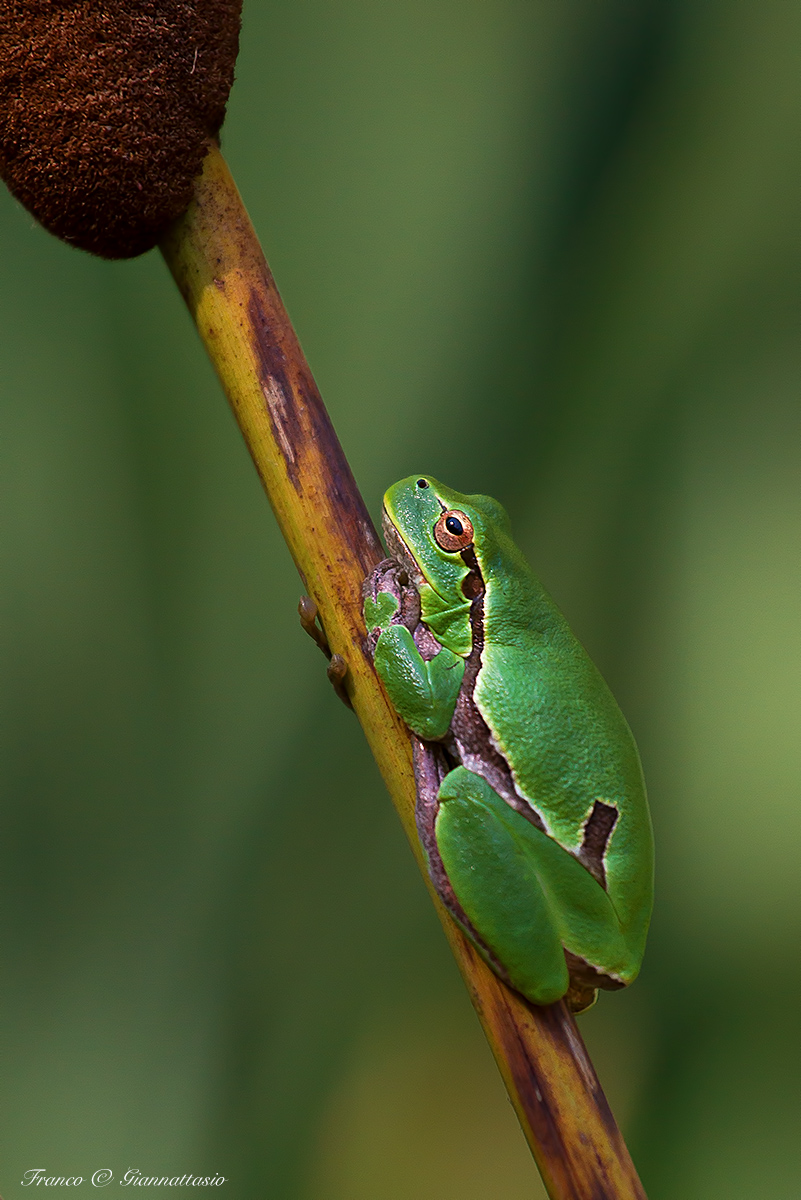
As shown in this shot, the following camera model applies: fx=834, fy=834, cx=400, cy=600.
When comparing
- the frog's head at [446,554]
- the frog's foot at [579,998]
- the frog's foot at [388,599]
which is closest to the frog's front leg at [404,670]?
the frog's foot at [388,599]

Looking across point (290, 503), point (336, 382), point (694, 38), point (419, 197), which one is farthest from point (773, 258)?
point (290, 503)

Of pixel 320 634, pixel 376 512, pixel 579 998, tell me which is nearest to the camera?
pixel 320 634

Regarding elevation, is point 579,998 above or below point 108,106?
below

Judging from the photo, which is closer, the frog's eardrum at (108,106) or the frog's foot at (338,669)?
the frog's eardrum at (108,106)

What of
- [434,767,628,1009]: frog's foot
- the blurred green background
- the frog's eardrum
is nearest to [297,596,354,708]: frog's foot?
[434,767,628,1009]: frog's foot

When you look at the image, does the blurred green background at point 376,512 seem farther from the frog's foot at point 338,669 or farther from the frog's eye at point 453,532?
the frog's foot at point 338,669

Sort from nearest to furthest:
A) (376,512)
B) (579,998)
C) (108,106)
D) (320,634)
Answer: (108,106), (320,634), (579,998), (376,512)

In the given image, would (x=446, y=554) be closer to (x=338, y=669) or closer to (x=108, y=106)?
(x=338, y=669)

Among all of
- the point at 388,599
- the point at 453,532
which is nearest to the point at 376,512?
the point at 453,532
